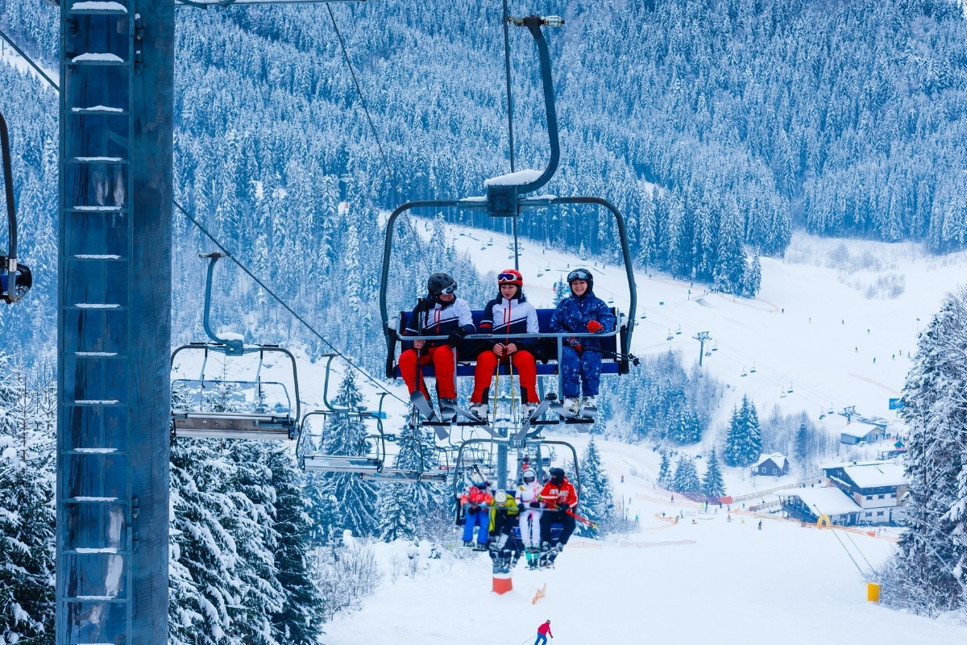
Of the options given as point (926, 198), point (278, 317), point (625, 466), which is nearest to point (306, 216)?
point (278, 317)

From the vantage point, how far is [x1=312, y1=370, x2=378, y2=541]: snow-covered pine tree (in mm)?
52281

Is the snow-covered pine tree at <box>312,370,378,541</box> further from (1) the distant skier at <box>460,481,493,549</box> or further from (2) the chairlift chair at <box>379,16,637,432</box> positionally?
(2) the chairlift chair at <box>379,16,637,432</box>

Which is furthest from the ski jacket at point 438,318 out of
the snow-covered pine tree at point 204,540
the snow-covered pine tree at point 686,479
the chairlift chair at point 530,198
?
the snow-covered pine tree at point 686,479

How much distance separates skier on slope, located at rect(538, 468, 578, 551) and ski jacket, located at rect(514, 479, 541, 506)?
0.06m

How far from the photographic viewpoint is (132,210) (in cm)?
441

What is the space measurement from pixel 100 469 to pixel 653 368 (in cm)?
12743

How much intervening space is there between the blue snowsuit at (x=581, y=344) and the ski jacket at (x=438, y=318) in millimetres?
769

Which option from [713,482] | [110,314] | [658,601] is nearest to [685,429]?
[713,482]

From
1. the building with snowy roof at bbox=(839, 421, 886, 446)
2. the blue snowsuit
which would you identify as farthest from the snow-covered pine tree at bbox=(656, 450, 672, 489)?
the blue snowsuit

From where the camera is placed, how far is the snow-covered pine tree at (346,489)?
5228 cm

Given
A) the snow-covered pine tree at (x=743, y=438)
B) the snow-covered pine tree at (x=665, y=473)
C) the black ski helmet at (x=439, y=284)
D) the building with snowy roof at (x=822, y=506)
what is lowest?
the building with snowy roof at (x=822, y=506)

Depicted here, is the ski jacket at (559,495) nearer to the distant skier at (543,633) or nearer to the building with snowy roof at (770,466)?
the distant skier at (543,633)

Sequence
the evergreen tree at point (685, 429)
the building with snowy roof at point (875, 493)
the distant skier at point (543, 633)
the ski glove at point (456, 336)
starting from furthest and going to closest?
1. the evergreen tree at point (685, 429)
2. the building with snowy roof at point (875, 493)
3. the distant skier at point (543, 633)
4. the ski glove at point (456, 336)

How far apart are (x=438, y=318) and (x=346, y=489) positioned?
149 ft
